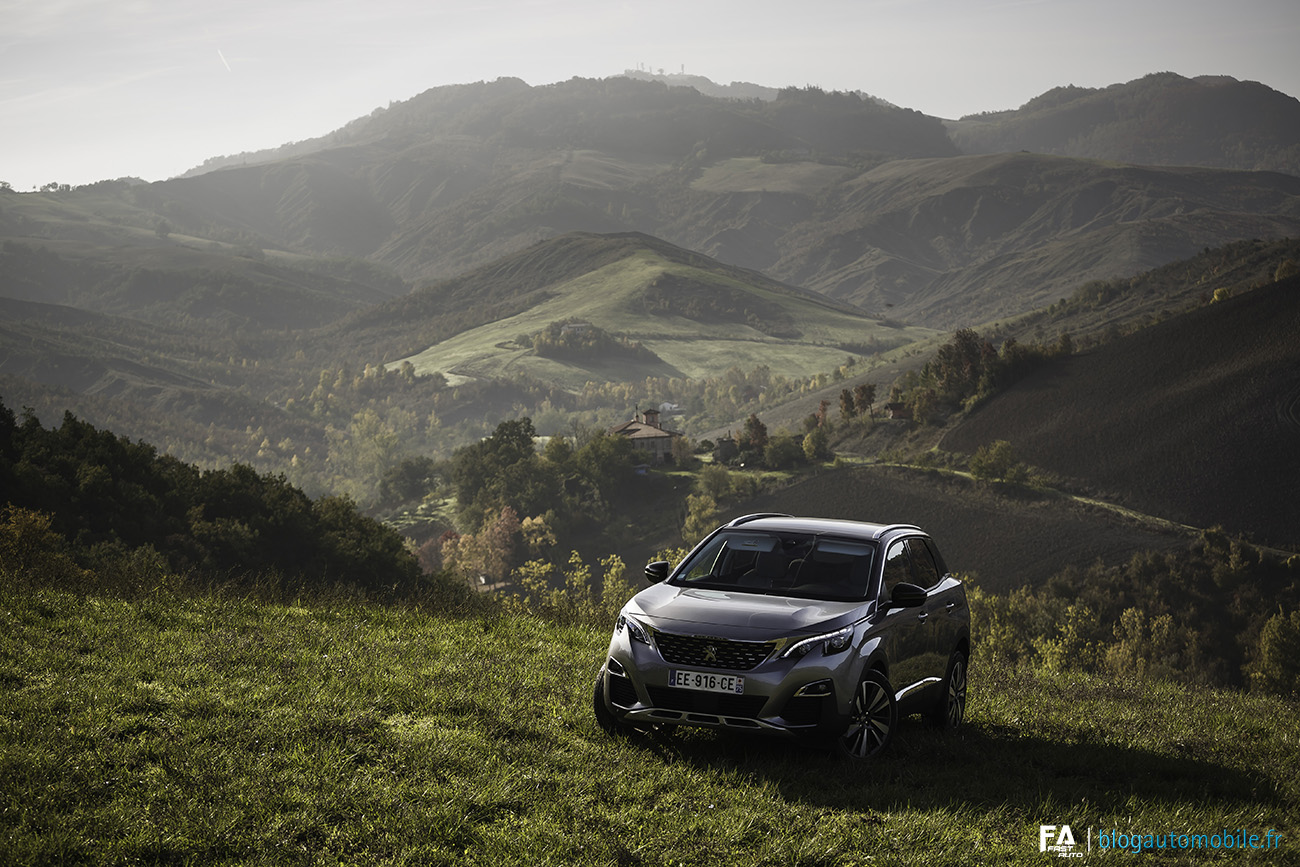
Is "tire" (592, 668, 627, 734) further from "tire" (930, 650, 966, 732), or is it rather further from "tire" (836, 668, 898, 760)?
"tire" (930, 650, 966, 732)

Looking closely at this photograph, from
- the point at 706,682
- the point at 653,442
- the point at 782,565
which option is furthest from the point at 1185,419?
the point at 706,682

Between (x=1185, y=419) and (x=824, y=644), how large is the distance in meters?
118

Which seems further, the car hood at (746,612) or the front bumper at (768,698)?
the car hood at (746,612)

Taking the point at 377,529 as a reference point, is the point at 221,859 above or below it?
above

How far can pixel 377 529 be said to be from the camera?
47219mm

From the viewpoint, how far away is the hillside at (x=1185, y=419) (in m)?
104

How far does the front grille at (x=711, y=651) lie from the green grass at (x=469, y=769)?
736mm

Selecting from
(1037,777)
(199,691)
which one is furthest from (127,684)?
(1037,777)

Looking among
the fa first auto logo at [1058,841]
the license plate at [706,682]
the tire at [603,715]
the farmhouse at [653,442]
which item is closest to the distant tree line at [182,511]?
the tire at [603,715]

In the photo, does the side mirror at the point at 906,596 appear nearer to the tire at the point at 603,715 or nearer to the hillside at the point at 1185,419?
the tire at the point at 603,715

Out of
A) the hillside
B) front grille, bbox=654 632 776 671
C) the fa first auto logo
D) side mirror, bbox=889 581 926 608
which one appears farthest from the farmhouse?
the fa first auto logo

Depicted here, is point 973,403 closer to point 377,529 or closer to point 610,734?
point 377,529

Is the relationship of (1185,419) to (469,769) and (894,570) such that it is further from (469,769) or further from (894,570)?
(469,769)

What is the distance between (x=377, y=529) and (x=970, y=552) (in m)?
66.1
